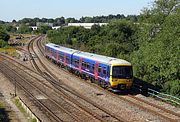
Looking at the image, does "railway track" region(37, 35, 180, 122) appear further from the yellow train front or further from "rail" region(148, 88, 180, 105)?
"rail" region(148, 88, 180, 105)

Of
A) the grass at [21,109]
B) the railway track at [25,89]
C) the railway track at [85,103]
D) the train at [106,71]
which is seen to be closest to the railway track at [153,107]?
the train at [106,71]

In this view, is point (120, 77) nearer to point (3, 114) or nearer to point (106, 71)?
point (106, 71)

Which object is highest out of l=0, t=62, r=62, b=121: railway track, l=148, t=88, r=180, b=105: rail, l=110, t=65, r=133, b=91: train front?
l=110, t=65, r=133, b=91: train front

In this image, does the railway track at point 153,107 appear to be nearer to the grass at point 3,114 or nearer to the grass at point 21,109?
the grass at point 21,109

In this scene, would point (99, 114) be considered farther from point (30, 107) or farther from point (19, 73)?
point (19, 73)

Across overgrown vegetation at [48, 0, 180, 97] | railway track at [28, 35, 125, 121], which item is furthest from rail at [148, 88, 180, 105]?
railway track at [28, 35, 125, 121]

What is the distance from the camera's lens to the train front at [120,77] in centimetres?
3039

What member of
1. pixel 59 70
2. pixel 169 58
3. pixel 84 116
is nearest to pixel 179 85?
pixel 169 58

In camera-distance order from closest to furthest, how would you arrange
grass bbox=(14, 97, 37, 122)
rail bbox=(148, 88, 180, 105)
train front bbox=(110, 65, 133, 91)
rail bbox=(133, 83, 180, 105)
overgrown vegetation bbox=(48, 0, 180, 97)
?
grass bbox=(14, 97, 37, 122), rail bbox=(148, 88, 180, 105), rail bbox=(133, 83, 180, 105), train front bbox=(110, 65, 133, 91), overgrown vegetation bbox=(48, 0, 180, 97)

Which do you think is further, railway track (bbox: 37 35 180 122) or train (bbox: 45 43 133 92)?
train (bbox: 45 43 133 92)

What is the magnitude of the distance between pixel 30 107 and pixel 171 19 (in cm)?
1736

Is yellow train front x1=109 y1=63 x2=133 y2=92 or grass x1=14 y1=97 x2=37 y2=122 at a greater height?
yellow train front x1=109 y1=63 x2=133 y2=92

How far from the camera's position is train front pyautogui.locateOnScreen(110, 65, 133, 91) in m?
30.4

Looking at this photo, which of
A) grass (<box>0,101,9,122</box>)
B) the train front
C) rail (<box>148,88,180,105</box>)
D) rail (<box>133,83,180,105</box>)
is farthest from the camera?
the train front
